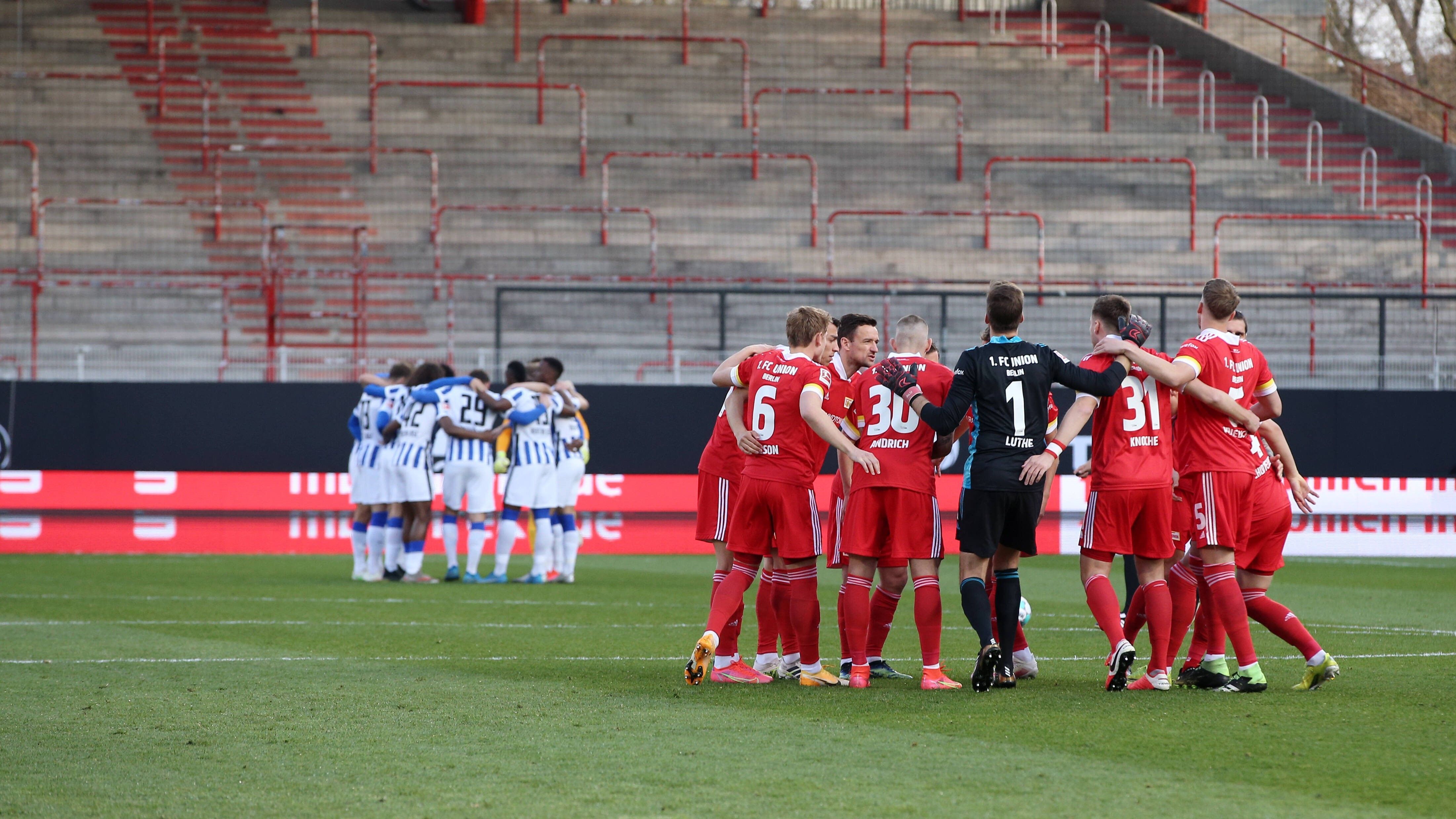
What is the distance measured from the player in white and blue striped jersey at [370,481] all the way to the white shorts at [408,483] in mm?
103

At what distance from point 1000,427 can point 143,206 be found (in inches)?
762

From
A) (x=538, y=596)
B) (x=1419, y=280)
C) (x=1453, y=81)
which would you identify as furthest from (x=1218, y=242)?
(x=1453, y=81)

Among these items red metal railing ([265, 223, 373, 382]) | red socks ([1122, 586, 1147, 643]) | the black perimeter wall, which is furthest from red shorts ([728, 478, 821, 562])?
red metal railing ([265, 223, 373, 382])

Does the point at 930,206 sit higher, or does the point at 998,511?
the point at 930,206

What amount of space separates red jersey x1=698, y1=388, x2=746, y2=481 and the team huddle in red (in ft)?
0.84

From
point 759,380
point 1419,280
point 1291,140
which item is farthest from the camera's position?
point 1291,140

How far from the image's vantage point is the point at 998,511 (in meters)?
7.48

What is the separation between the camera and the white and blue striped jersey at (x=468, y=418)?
15102 millimetres

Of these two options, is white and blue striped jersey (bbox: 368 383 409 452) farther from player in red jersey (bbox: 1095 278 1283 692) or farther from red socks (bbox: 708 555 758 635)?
player in red jersey (bbox: 1095 278 1283 692)

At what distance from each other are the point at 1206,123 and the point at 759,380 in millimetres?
22201

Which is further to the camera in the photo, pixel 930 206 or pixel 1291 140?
pixel 1291 140

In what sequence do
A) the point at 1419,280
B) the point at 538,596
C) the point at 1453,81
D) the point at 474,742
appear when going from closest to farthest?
the point at 474,742 → the point at 538,596 → the point at 1419,280 → the point at 1453,81

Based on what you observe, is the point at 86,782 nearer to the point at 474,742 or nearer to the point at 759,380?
the point at 474,742

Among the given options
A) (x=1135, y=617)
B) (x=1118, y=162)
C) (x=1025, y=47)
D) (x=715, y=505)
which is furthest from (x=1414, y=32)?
(x=715, y=505)
